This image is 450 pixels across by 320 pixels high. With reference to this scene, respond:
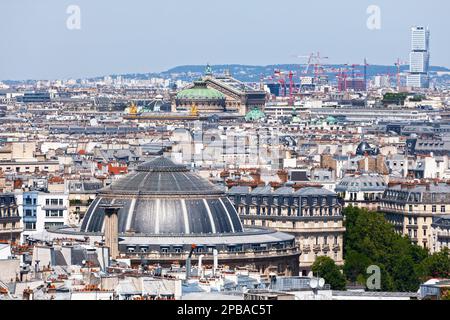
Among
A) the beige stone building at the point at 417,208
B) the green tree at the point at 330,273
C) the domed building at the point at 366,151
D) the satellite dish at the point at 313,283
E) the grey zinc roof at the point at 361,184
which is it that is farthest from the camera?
the domed building at the point at 366,151

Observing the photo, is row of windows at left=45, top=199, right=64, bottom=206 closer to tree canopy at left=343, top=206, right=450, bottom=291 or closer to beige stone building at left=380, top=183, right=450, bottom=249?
tree canopy at left=343, top=206, right=450, bottom=291

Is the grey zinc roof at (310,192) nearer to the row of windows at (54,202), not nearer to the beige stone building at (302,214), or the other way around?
the beige stone building at (302,214)

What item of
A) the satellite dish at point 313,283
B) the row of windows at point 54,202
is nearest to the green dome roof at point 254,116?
the row of windows at point 54,202

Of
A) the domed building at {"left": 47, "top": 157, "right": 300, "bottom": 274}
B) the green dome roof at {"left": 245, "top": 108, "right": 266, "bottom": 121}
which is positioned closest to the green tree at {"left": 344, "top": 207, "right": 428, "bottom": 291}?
the domed building at {"left": 47, "top": 157, "right": 300, "bottom": 274}

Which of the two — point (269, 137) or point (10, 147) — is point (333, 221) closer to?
point (10, 147)

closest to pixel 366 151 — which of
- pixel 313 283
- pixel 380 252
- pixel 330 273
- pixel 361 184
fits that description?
pixel 361 184
